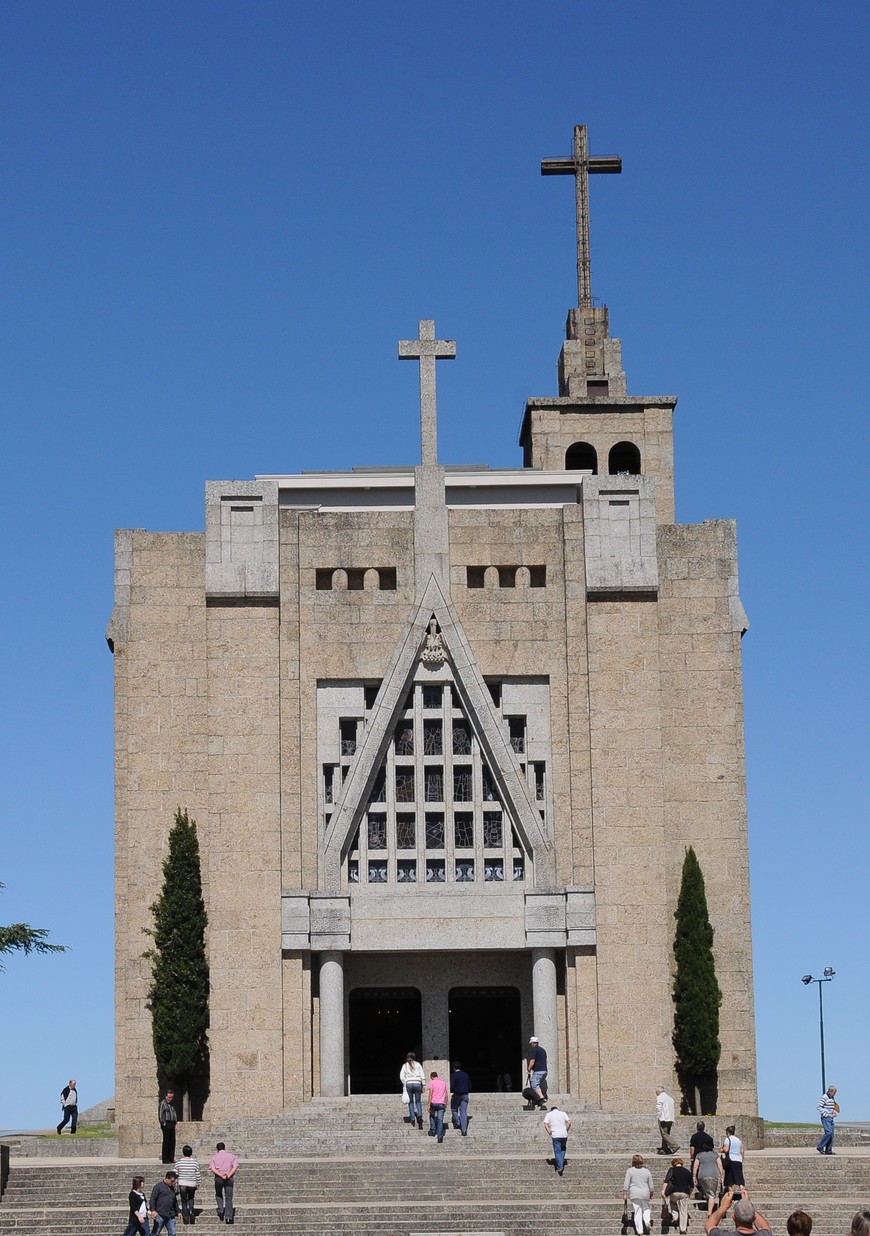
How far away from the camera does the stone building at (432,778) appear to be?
3691 centimetres

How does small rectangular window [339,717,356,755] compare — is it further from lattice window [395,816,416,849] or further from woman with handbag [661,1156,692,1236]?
woman with handbag [661,1156,692,1236]

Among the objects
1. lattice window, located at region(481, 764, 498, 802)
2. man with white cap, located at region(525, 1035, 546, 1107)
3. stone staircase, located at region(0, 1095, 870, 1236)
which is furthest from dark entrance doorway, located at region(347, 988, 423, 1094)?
man with white cap, located at region(525, 1035, 546, 1107)

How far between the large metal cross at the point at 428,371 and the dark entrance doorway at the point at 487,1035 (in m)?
10.00

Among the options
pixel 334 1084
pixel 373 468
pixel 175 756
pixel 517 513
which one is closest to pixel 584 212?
pixel 373 468

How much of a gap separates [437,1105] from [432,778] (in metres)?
7.41

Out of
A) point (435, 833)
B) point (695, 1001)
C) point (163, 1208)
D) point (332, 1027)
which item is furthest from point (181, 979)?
point (163, 1208)

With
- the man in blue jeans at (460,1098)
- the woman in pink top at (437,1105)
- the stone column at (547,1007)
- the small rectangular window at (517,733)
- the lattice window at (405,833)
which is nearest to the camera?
the woman in pink top at (437,1105)

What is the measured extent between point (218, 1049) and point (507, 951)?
546cm

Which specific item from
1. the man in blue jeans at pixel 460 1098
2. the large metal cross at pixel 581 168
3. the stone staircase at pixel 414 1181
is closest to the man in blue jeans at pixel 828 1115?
the stone staircase at pixel 414 1181

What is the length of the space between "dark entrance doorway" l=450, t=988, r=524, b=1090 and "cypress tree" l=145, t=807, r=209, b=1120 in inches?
182

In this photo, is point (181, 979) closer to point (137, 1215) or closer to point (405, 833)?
point (405, 833)

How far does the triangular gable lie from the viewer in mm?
37219

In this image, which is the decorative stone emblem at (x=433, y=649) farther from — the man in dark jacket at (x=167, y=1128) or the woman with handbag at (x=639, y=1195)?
the woman with handbag at (x=639, y=1195)

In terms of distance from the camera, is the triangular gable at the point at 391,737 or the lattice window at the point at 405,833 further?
the lattice window at the point at 405,833
